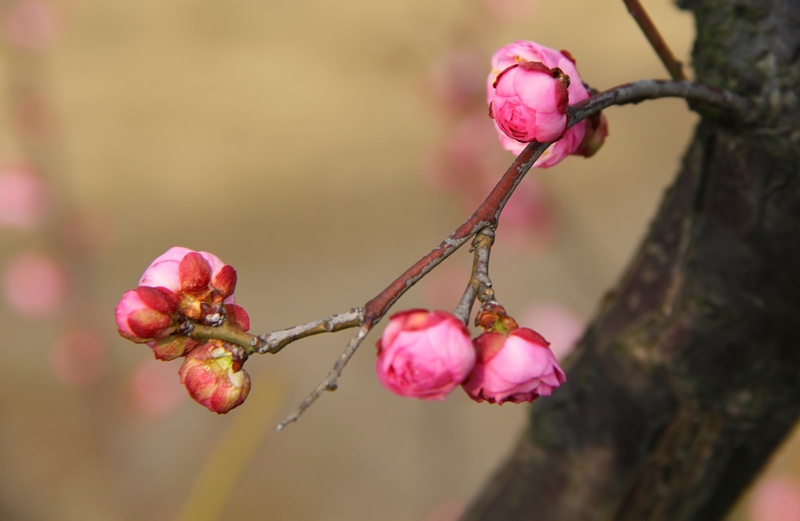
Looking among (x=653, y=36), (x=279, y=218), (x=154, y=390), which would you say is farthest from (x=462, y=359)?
(x=279, y=218)

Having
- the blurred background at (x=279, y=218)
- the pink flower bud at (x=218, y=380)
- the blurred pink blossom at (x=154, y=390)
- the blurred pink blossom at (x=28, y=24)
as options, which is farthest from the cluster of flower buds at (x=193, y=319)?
the blurred pink blossom at (x=28, y=24)

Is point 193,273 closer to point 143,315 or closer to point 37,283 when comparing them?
point 143,315

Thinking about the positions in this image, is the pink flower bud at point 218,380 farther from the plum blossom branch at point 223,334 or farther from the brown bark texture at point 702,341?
the brown bark texture at point 702,341

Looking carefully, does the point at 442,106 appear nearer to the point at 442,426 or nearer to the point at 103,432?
the point at 442,426

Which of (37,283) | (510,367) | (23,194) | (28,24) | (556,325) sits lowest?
(556,325)

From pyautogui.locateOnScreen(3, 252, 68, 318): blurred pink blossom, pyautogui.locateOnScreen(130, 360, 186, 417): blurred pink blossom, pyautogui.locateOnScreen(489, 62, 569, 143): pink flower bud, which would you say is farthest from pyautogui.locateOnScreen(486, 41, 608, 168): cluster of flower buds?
pyautogui.locateOnScreen(3, 252, 68, 318): blurred pink blossom

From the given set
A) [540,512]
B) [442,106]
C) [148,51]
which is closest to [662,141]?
[442,106]
